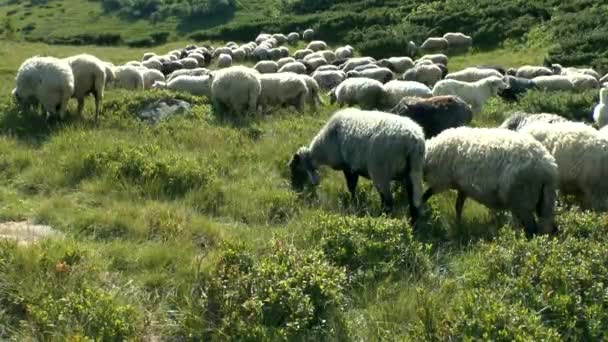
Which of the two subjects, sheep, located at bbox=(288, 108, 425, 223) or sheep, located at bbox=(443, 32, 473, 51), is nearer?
sheep, located at bbox=(288, 108, 425, 223)

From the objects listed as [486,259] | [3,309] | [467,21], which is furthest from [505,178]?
[467,21]

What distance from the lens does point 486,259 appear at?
20.1ft

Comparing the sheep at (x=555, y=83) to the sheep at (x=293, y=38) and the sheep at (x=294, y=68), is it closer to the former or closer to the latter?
the sheep at (x=294, y=68)

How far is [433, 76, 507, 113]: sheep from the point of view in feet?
54.2

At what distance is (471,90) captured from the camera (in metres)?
16.6

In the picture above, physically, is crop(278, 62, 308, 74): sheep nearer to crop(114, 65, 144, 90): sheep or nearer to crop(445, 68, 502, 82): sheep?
crop(114, 65, 144, 90): sheep

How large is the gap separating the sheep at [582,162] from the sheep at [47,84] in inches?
380

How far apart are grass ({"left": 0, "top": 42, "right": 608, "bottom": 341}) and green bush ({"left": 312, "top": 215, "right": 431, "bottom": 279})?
5cm

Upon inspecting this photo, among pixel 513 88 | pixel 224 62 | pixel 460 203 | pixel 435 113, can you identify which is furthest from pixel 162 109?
pixel 224 62

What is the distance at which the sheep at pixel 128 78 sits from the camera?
20812mm

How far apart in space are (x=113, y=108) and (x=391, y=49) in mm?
25370

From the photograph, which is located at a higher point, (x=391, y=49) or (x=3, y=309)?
(x=3, y=309)

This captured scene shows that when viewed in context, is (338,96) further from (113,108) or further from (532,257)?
(532,257)

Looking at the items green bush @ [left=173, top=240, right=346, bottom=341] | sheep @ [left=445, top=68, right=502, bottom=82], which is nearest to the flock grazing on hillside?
sheep @ [left=445, top=68, right=502, bottom=82]
